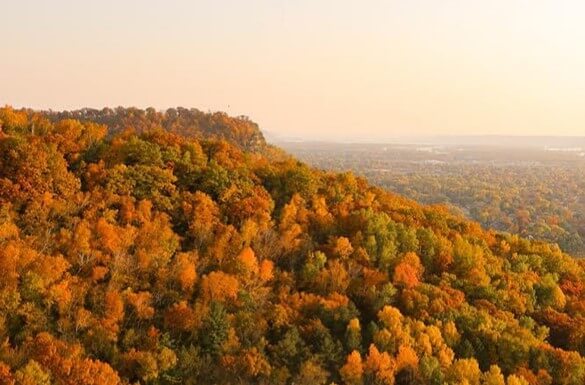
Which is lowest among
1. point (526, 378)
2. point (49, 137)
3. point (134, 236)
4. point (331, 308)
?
point (526, 378)

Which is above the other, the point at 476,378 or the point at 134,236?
the point at 134,236

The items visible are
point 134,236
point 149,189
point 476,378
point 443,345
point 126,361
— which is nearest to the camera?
point 126,361

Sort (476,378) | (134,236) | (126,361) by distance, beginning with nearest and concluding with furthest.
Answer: (126,361) < (476,378) < (134,236)

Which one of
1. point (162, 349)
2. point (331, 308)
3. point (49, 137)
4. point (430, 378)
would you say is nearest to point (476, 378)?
point (430, 378)

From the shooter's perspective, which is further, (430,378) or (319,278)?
(319,278)

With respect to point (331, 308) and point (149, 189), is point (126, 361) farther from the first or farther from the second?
point (149, 189)

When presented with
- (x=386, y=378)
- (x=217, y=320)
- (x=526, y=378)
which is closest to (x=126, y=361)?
(x=217, y=320)
